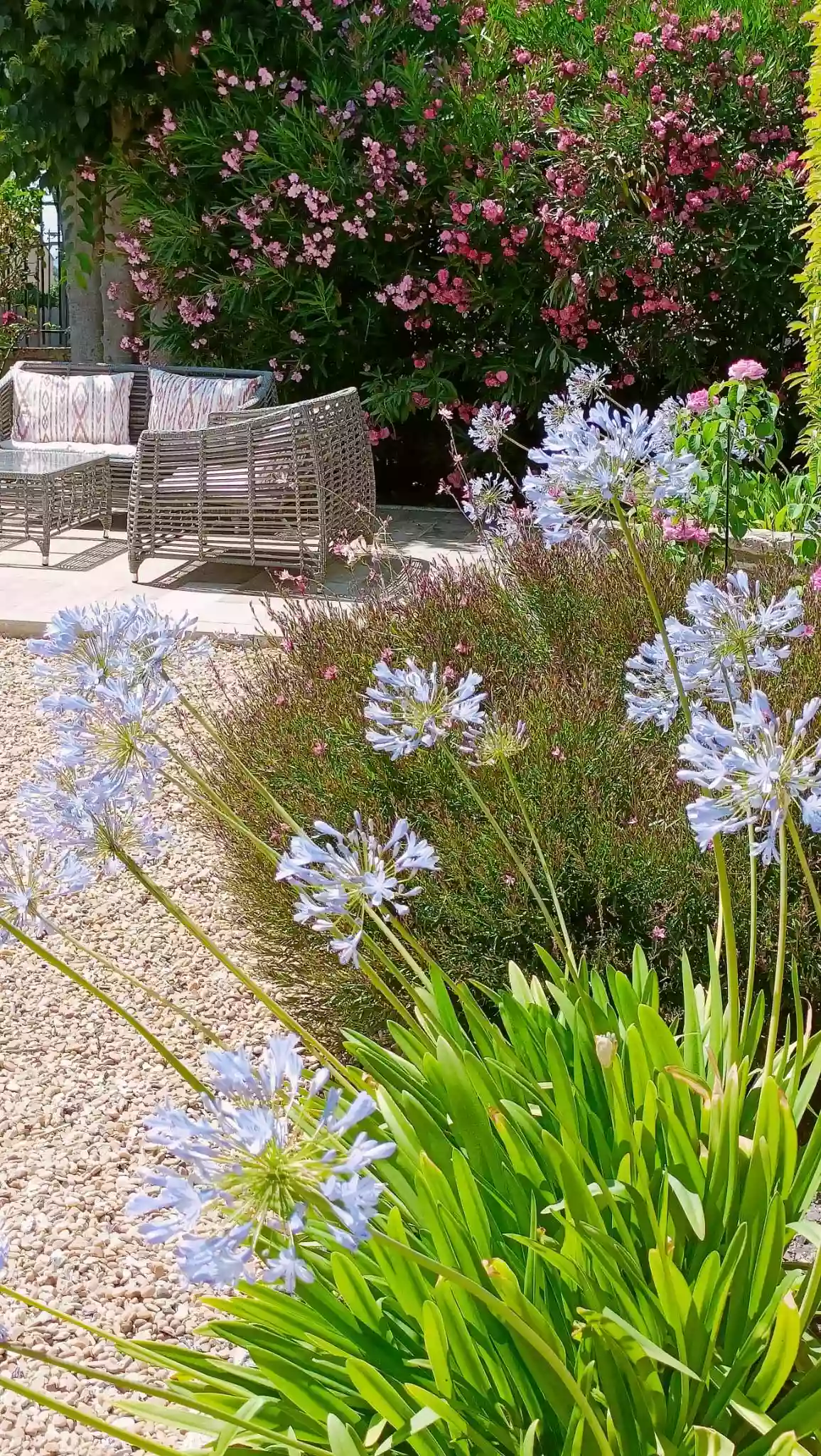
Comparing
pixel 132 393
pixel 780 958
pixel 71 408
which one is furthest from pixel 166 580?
pixel 780 958

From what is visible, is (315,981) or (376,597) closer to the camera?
(315,981)

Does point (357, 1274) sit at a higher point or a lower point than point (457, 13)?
lower

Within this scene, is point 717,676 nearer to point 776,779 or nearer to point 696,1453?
point 776,779

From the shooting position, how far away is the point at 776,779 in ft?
3.70

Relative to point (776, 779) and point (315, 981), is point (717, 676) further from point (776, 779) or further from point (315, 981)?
point (315, 981)

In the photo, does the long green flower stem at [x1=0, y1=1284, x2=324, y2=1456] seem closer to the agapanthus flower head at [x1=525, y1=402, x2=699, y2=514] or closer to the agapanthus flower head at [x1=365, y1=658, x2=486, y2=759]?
the agapanthus flower head at [x1=365, y1=658, x2=486, y2=759]

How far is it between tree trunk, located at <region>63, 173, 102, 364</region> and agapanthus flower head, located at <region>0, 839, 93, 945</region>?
825 centimetres

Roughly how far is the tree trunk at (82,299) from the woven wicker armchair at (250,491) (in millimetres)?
3009

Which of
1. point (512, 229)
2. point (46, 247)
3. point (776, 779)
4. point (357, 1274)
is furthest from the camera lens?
point (46, 247)

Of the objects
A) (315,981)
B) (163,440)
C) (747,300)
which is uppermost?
(747,300)

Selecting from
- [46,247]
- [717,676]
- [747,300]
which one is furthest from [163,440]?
[46,247]

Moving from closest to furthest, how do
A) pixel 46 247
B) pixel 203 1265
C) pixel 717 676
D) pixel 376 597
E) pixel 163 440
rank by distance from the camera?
1. pixel 203 1265
2. pixel 717 676
3. pixel 376 597
4. pixel 163 440
5. pixel 46 247

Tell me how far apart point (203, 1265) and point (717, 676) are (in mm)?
992

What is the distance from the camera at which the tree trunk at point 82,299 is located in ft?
29.2
